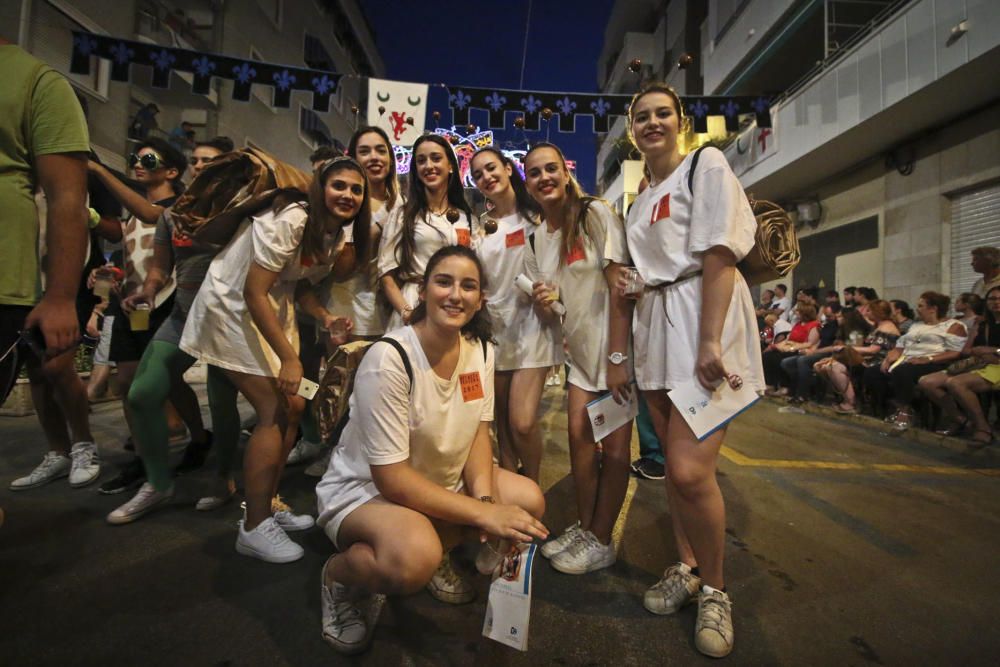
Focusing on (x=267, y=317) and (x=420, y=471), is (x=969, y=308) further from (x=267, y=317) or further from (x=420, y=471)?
(x=267, y=317)

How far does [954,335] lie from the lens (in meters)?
5.05

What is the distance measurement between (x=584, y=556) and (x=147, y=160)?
349 cm

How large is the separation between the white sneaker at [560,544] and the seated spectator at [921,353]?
4.93 m

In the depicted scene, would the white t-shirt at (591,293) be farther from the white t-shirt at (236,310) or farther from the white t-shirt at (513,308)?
the white t-shirt at (236,310)

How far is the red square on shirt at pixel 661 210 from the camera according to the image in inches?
72.8

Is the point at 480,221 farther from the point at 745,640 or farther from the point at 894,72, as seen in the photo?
the point at 894,72

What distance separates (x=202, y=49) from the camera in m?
12.2

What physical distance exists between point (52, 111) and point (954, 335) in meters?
7.22

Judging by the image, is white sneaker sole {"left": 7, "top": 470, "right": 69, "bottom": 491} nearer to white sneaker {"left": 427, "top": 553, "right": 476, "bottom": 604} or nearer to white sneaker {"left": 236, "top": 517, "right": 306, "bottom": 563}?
white sneaker {"left": 236, "top": 517, "right": 306, "bottom": 563}

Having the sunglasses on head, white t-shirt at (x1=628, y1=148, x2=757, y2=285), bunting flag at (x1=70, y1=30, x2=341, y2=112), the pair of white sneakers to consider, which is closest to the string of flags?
bunting flag at (x1=70, y1=30, x2=341, y2=112)

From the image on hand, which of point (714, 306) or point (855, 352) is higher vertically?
point (714, 306)

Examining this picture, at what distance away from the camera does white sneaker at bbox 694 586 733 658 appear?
157cm

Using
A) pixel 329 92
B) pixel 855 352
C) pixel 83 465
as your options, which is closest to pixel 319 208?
pixel 83 465

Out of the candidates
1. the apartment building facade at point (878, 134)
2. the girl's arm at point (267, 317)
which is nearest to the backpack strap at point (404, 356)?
the girl's arm at point (267, 317)
